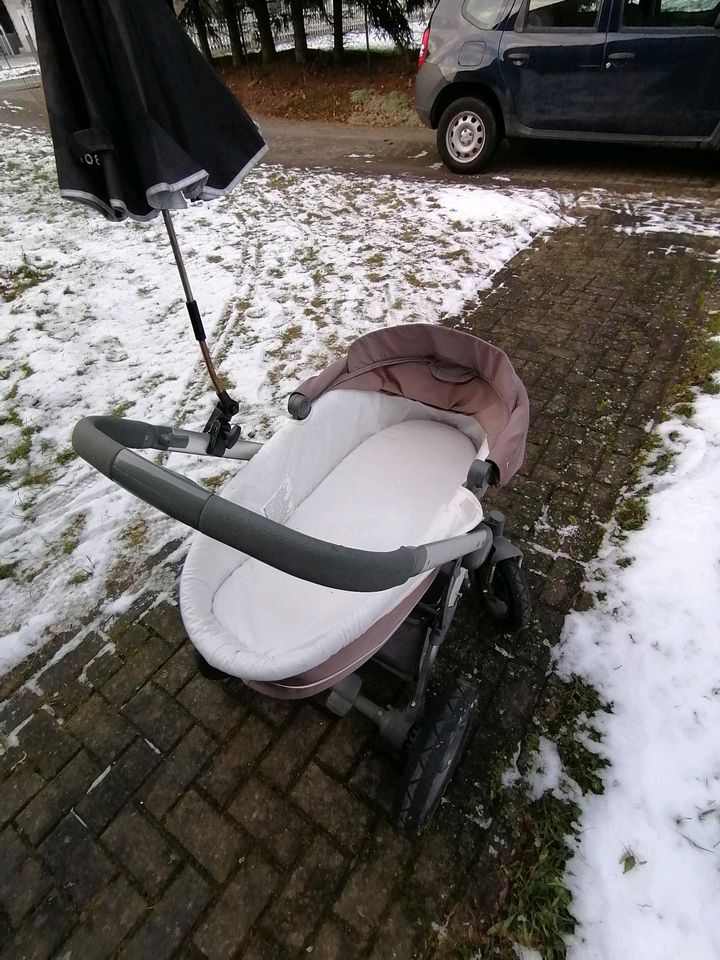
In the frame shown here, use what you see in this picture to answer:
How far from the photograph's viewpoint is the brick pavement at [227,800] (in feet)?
5.98

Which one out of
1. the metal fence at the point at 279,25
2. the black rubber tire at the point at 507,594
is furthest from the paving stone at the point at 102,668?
the metal fence at the point at 279,25

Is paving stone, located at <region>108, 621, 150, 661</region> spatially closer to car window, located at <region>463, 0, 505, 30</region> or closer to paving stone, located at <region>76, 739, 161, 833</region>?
paving stone, located at <region>76, 739, 161, 833</region>

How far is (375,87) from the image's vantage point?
36.7ft

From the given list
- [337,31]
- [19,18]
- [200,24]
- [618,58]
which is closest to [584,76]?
[618,58]

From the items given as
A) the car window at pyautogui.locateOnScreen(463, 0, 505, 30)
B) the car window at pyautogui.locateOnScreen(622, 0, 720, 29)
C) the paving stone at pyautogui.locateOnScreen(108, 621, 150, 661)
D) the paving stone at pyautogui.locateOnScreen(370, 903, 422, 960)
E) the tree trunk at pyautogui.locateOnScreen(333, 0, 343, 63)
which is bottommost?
the paving stone at pyautogui.locateOnScreen(370, 903, 422, 960)

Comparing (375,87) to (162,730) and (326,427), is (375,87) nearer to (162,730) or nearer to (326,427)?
(326,427)

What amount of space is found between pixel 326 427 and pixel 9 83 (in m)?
24.1

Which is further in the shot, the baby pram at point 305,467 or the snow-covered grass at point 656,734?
the snow-covered grass at point 656,734

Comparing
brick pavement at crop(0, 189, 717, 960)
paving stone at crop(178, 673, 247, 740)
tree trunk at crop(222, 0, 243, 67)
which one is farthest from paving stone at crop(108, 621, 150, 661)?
tree trunk at crop(222, 0, 243, 67)

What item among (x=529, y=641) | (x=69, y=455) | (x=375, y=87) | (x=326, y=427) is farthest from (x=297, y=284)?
(x=375, y=87)

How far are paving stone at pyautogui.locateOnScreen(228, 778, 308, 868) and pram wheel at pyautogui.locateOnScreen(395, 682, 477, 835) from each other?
414 millimetres

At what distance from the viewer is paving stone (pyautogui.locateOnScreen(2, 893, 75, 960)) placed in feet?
5.90

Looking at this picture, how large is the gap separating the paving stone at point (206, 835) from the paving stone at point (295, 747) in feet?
0.78

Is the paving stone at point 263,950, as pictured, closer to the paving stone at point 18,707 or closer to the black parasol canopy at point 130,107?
Answer: the paving stone at point 18,707
